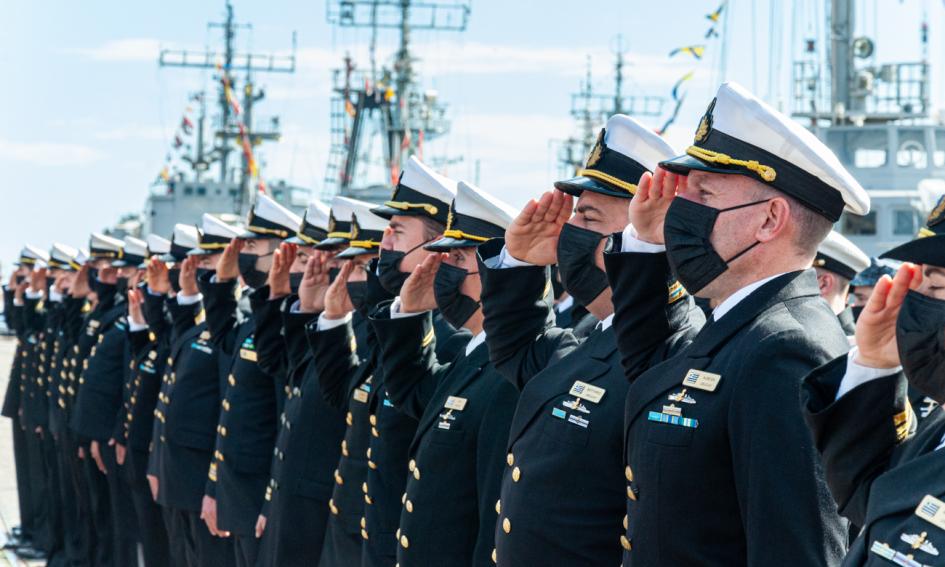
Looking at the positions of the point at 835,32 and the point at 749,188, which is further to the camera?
the point at 835,32

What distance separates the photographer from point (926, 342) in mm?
2232

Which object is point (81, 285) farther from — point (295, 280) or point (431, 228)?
point (431, 228)

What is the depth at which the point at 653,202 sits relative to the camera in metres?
3.04

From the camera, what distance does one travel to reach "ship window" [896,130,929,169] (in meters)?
19.3

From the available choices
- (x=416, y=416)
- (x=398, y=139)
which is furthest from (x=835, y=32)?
(x=416, y=416)

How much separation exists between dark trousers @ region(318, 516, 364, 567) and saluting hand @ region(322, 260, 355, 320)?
2.30 ft

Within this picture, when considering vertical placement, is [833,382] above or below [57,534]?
above

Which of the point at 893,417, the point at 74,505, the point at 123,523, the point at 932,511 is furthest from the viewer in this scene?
the point at 74,505

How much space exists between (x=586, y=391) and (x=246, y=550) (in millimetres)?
3079

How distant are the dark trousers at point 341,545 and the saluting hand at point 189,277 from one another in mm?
2415

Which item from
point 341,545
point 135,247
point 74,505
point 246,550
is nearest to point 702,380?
point 341,545

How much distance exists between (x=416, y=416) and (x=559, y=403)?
1.06 metres

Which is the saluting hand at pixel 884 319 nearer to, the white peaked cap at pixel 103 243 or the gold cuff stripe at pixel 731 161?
the gold cuff stripe at pixel 731 161

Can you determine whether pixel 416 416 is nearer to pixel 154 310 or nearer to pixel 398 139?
pixel 154 310
